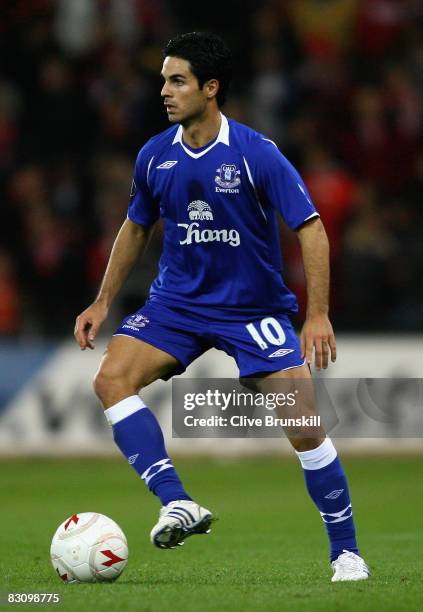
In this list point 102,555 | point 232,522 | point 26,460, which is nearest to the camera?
point 102,555

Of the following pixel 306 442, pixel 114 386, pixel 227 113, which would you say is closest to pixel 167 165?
pixel 114 386

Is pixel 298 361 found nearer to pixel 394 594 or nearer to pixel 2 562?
pixel 394 594

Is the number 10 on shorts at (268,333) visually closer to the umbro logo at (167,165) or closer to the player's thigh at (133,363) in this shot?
the player's thigh at (133,363)

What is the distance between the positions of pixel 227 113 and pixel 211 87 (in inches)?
287

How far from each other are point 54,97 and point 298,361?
8670mm

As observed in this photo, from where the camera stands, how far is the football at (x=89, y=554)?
18.4ft

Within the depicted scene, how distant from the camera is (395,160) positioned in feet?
42.8

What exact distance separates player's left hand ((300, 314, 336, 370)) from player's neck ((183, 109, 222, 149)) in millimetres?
991

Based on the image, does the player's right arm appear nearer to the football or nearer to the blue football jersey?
the blue football jersey

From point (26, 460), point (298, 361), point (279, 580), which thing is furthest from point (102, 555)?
point (26, 460)

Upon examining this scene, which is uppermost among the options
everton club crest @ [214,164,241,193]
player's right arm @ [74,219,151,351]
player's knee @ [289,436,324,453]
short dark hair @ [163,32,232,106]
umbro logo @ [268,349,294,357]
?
short dark hair @ [163,32,232,106]

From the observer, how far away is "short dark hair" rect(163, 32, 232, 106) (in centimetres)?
591

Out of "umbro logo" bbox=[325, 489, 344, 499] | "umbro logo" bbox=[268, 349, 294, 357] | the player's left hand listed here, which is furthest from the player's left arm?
"umbro logo" bbox=[325, 489, 344, 499]

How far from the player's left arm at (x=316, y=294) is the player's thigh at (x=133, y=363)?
66cm
